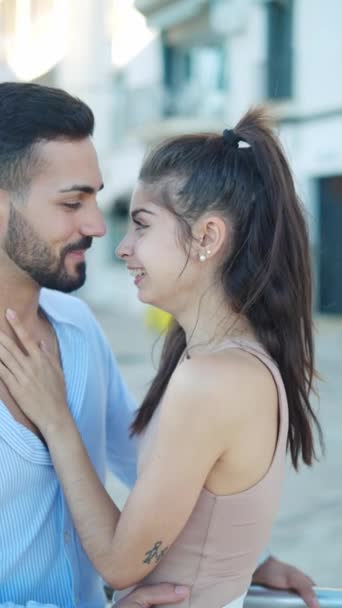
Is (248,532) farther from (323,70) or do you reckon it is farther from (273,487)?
(323,70)

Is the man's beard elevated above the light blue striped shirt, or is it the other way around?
the man's beard

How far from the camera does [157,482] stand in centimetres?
141

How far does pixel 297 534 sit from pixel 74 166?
3172 millimetres

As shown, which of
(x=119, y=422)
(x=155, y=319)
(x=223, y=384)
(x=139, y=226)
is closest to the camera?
(x=223, y=384)

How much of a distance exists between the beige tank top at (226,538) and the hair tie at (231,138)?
37 centimetres

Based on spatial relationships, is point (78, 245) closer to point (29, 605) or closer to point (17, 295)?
point (17, 295)

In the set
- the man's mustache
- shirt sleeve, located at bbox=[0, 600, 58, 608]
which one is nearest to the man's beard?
the man's mustache

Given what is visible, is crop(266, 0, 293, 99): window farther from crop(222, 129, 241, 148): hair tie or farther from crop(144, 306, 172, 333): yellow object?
crop(222, 129, 241, 148): hair tie

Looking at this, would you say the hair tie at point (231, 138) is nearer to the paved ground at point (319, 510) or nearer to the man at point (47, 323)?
the man at point (47, 323)

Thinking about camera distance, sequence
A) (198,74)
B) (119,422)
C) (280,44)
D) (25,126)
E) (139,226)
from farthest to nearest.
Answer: (198,74) → (280,44) → (119,422) → (25,126) → (139,226)

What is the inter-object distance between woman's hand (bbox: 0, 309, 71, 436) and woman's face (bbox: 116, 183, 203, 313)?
0.24 m

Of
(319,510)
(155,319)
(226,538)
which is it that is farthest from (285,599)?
(155,319)

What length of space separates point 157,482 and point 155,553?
0.45 feet

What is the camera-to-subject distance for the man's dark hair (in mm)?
1713
